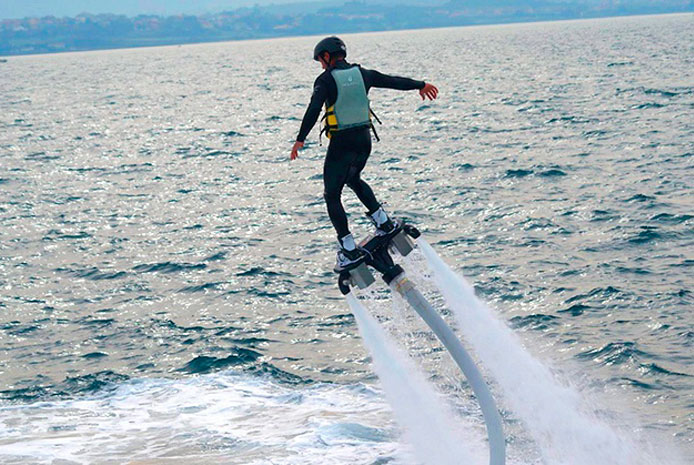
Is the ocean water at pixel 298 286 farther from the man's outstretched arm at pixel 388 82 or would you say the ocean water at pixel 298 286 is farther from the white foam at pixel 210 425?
the man's outstretched arm at pixel 388 82

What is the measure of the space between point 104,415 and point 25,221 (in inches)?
904

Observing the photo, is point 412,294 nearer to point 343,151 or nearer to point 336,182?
point 336,182

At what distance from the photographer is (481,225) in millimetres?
31797

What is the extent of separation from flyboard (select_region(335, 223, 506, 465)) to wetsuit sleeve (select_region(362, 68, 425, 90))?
1.83 m

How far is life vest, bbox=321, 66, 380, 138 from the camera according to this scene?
36.6 ft

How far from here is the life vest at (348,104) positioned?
1115 cm

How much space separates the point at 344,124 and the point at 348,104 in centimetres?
26

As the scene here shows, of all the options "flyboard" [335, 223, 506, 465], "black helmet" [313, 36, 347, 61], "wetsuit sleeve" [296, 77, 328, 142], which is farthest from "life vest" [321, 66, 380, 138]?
"flyboard" [335, 223, 506, 465]

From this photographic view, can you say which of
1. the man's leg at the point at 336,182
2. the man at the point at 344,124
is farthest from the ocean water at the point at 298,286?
the man's leg at the point at 336,182

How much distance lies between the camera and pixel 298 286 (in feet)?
85.9

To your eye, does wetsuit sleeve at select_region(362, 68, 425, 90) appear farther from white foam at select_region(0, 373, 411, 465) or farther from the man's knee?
white foam at select_region(0, 373, 411, 465)

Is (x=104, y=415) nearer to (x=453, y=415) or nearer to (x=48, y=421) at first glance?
(x=48, y=421)

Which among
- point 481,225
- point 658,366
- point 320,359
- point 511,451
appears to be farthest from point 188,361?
point 481,225

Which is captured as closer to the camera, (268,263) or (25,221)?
(268,263)
